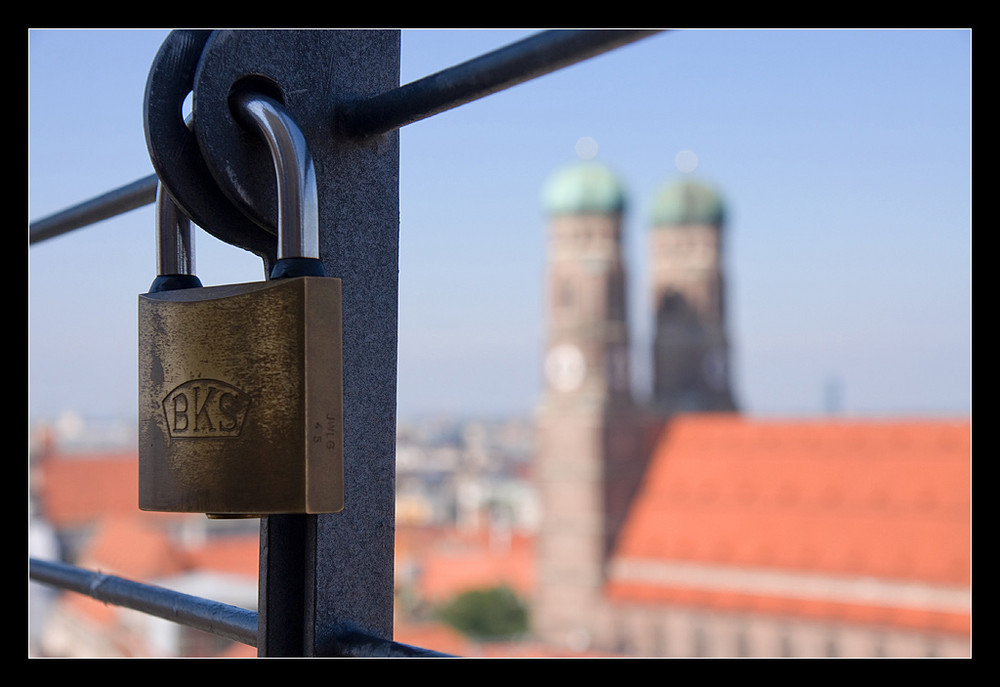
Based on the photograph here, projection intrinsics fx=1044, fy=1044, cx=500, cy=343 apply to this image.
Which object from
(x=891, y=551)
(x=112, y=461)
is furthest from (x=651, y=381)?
(x=112, y=461)

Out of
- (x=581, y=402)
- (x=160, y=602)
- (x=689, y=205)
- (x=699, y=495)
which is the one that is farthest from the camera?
(x=689, y=205)

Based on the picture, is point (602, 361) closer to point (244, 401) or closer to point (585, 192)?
point (585, 192)

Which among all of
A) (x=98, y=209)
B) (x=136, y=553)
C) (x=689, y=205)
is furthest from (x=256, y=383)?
(x=689, y=205)

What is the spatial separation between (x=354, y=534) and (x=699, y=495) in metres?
22.2

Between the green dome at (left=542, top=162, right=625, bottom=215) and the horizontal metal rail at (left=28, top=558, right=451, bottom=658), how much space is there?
24.3 meters

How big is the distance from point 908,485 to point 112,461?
2178 centimetres

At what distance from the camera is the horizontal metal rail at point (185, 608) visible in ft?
1.59

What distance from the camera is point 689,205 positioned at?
1062 inches

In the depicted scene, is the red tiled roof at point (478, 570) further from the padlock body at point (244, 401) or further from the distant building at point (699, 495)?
the padlock body at point (244, 401)

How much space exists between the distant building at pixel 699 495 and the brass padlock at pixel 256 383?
1805 cm

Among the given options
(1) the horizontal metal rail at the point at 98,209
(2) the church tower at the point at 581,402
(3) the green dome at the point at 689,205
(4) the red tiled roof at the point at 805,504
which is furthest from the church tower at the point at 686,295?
(1) the horizontal metal rail at the point at 98,209

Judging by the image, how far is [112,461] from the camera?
99.8 feet

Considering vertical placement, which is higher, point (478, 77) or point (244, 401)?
point (478, 77)
